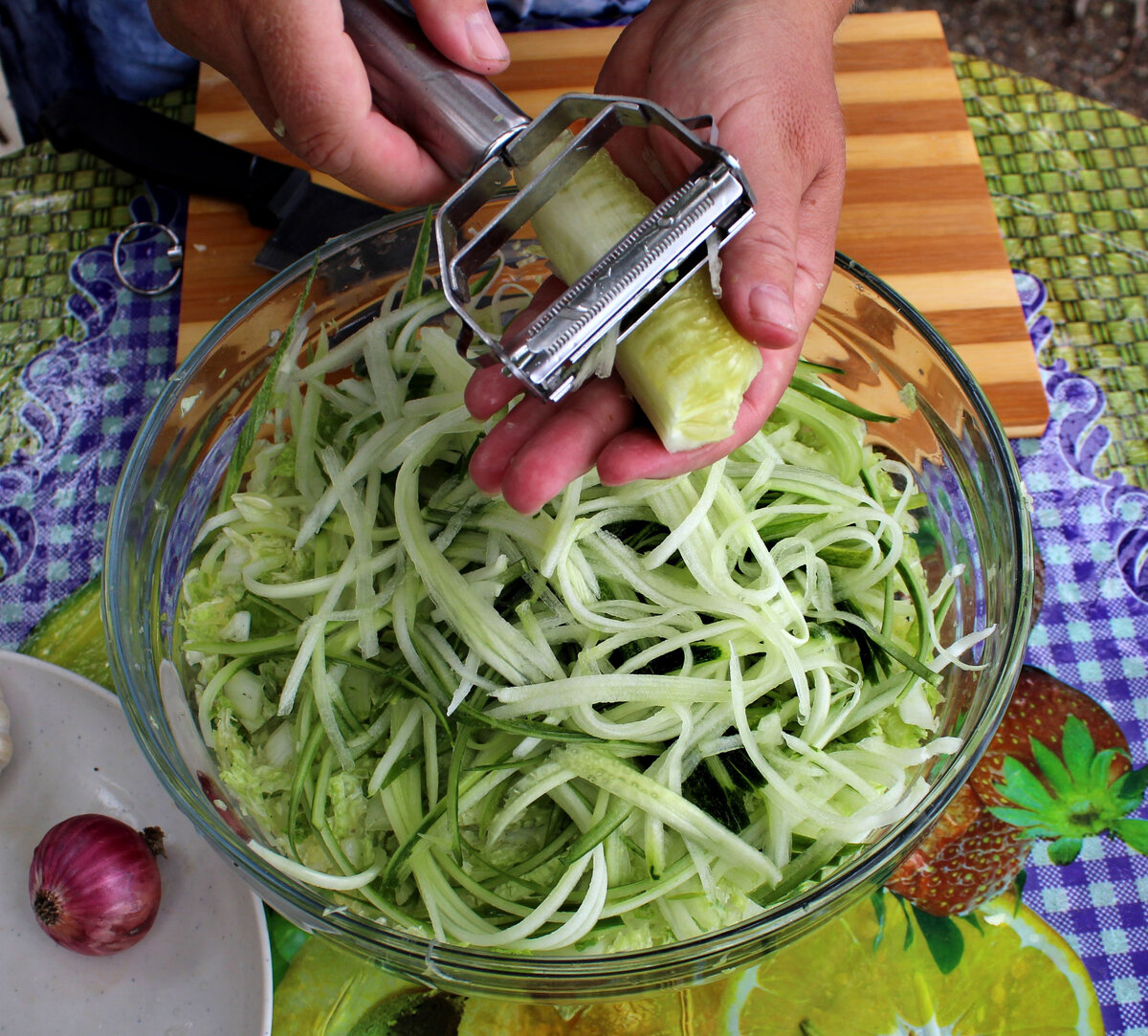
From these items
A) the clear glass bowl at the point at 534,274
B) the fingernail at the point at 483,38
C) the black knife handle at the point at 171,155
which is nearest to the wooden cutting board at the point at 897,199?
the black knife handle at the point at 171,155

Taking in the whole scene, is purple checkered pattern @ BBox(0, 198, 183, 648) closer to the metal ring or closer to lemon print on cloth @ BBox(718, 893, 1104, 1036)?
the metal ring

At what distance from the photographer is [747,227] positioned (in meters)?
1.04

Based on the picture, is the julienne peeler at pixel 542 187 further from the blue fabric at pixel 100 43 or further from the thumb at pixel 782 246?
the blue fabric at pixel 100 43

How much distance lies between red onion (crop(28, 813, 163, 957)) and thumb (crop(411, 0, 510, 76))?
1.14 m

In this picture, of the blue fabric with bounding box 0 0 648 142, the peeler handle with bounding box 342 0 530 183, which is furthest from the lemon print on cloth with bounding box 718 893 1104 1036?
the blue fabric with bounding box 0 0 648 142

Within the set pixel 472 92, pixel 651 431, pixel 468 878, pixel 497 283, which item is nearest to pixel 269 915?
pixel 468 878

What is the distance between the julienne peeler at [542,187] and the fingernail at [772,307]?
65mm

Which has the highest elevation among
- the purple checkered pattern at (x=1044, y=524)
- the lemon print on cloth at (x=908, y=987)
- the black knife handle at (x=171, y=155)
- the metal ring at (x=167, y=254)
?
the black knife handle at (x=171, y=155)

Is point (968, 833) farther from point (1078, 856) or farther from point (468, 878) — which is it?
point (468, 878)

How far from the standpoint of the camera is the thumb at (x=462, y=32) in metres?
1.07

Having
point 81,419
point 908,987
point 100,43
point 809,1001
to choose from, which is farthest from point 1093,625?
point 100,43

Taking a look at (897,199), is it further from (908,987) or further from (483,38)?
(908,987)

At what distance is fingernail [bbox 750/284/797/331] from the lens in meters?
0.96

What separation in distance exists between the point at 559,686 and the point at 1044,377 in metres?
1.30
